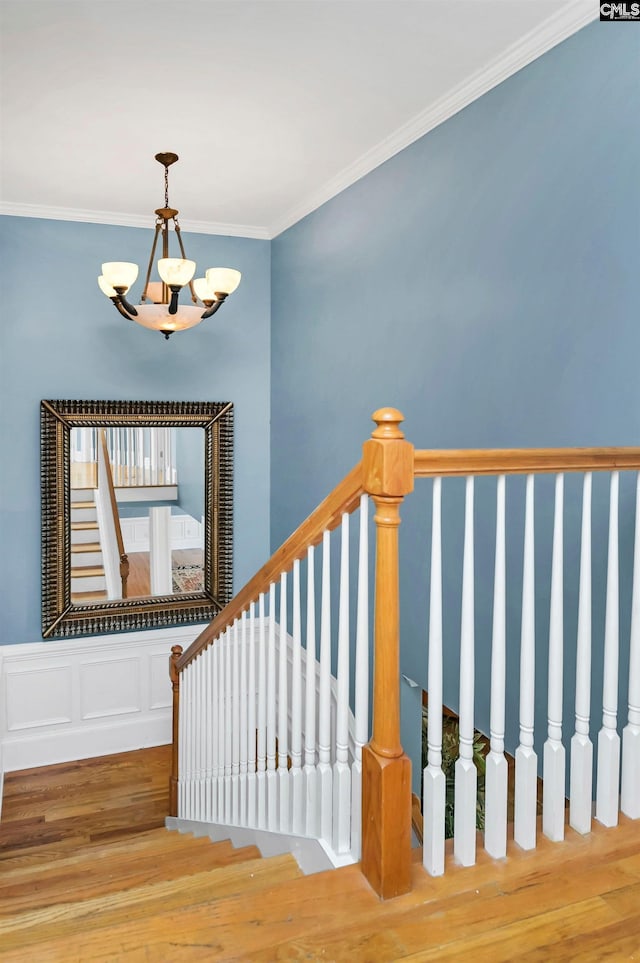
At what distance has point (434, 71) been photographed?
263cm

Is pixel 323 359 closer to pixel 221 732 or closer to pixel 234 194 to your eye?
pixel 234 194

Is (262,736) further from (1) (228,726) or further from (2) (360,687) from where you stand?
(2) (360,687)

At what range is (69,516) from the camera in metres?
4.48

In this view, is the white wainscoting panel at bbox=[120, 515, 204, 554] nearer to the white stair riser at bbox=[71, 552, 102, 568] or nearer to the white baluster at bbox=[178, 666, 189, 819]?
the white stair riser at bbox=[71, 552, 102, 568]

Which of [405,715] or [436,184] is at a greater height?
[436,184]

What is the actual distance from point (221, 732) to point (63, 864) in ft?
3.80

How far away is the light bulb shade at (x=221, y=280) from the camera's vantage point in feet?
9.55

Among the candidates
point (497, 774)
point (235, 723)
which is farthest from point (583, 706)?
point (235, 723)

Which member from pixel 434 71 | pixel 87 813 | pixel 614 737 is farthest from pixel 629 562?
pixel 87 813

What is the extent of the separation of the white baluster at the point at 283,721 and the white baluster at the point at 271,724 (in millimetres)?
27

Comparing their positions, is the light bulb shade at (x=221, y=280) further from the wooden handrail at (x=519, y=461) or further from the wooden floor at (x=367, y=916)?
the wooden floor at (x=367, y=916)

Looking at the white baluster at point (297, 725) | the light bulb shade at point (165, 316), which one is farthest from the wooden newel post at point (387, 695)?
the light bulb shade at point (165, 316)

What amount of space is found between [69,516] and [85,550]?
0.26 metres

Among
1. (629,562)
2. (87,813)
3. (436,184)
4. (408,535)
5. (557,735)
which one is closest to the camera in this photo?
(557,735)
